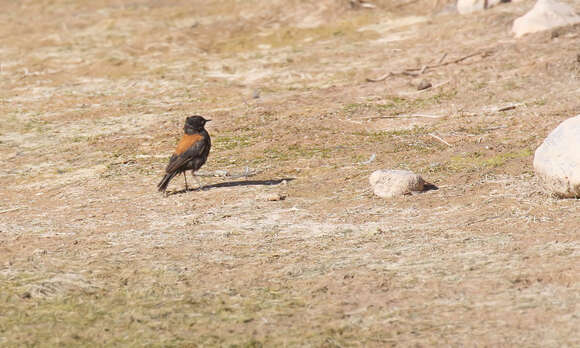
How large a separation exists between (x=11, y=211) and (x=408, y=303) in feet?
23.1

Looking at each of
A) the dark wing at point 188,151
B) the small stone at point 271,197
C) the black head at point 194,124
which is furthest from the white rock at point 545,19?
the small stone at point 271,197

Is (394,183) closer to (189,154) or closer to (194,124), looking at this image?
(189,154)

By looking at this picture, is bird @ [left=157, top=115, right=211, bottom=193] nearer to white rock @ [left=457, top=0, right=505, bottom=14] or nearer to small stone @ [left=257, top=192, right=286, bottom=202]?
small stone @ [left=257, top=192, right=286, bottom=202]

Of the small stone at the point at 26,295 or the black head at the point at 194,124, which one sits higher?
Answer: the small stone at the point at 26,295

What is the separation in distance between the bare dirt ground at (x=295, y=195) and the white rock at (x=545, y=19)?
1.87 feet

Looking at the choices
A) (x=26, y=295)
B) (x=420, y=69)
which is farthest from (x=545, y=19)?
(x=26, y=295)

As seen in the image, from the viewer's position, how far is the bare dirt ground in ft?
22.2

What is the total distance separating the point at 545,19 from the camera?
20.9 m

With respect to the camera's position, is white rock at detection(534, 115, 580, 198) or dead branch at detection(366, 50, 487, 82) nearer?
white rock at detection(534, 115, 580, 198)

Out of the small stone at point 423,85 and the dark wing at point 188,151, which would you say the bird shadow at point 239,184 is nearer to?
the dark wing at point 188,151

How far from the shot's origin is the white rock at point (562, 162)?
30.1ft

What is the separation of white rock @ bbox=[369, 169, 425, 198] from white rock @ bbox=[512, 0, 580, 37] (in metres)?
11.8

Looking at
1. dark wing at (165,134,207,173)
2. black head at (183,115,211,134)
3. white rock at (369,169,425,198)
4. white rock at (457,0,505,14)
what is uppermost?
black head at (183,115,211,134)

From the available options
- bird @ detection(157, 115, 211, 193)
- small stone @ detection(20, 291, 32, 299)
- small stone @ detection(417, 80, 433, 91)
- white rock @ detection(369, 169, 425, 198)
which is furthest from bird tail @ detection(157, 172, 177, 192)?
small stone @ detection(417, 80, 433, 91)
